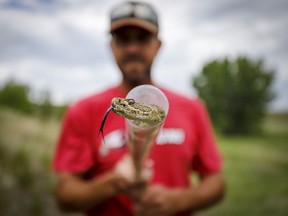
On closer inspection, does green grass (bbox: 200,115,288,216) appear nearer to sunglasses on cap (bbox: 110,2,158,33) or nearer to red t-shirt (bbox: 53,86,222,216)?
red t-shirt (bbox: 53,86,222,216)

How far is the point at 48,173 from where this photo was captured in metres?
6.52

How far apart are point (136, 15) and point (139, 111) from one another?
0.90 meters

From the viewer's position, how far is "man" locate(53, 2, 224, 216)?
1.29m

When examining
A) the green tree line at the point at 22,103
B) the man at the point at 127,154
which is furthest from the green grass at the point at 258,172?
the man at the point at 127,154

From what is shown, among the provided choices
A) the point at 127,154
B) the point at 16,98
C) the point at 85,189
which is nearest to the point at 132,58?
the point at 127,154

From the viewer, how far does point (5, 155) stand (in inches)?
230

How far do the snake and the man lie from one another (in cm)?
71

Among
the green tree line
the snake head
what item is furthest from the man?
the green tree line

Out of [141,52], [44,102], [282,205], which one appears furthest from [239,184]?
[141,52]

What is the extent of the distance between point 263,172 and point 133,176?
8.84 metres

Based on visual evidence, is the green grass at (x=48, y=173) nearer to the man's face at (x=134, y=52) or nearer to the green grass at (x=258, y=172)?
the green grass at (x=258, y=172)

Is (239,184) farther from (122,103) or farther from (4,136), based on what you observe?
(122,103)

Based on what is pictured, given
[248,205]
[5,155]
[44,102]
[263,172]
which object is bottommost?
[248,205]

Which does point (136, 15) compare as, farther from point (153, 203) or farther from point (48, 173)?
point (48, 173)
